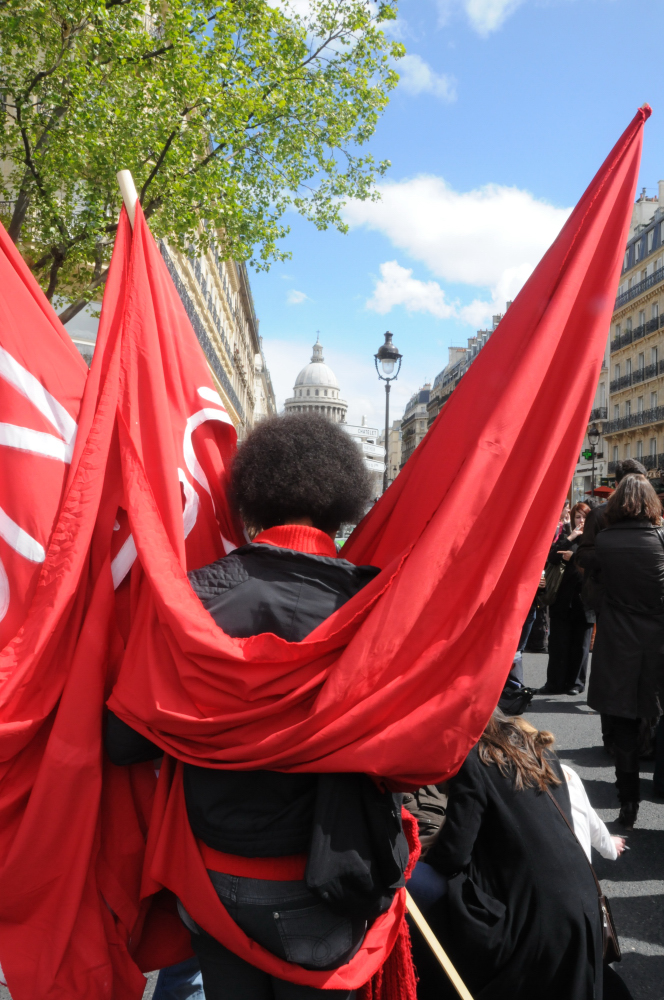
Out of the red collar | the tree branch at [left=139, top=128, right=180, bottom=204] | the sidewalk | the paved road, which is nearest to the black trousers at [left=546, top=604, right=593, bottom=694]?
the sidewalk

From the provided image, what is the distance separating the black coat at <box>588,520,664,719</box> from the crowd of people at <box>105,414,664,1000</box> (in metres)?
1.47

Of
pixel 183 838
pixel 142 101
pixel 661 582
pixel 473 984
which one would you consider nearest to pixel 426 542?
pixel 183 838

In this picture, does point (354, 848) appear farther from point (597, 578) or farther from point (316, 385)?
point (316, 385)

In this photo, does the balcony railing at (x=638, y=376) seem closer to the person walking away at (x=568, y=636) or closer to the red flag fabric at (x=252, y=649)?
the person walking away at (x=568, y=636)

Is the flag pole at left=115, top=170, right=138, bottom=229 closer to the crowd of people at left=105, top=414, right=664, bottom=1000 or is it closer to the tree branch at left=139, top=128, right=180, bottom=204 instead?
the crowd of people at left=105, top=414, right=664, bottom=1000

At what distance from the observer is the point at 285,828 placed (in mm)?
1420

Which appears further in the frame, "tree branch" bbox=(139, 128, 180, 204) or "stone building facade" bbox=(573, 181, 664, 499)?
"stone building facade" bbox=(573, 181, 664, 499)

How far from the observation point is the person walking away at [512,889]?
7.13 feet

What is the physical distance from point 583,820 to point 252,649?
5.11 feet

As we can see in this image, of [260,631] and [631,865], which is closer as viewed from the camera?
[260,631]

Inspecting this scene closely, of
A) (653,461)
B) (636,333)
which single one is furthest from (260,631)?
(636,333)

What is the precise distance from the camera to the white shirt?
7.91ft

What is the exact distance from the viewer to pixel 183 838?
154 cm

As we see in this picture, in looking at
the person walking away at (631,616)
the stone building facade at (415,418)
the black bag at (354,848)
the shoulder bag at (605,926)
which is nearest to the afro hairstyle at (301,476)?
the black bag at (354,848)
